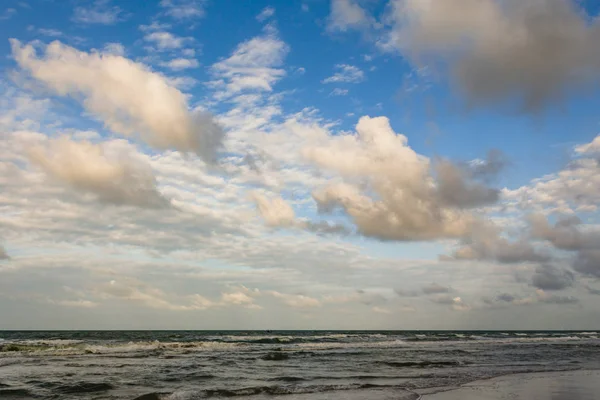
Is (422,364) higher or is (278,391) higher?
(278,391)

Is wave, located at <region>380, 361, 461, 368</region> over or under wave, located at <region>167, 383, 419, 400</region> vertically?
under

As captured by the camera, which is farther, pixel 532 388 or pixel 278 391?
pixel 532 388

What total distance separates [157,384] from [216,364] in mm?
9056

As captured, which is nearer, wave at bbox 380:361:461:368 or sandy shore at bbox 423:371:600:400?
sandy shore at bbox 423:371:600:400

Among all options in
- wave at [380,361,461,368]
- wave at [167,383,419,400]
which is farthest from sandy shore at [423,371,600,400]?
wave at [380,361,461,368]

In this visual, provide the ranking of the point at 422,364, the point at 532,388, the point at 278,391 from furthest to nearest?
the point at 422,364 < the point at 532,388 < the point at 278,391

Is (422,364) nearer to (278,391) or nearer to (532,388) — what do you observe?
(532,388)

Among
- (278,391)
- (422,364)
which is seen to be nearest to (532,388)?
(278,391)

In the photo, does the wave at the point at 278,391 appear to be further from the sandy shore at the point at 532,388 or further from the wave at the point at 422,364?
the wave at the point at 422,364

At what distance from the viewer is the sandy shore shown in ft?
47.8

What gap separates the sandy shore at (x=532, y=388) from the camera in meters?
14.6

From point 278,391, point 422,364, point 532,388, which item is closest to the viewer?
point 278,391

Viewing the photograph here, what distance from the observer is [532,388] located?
16594 mm

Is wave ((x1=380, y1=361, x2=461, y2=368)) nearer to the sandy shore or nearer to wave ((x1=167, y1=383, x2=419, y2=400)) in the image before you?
the sandy shore
